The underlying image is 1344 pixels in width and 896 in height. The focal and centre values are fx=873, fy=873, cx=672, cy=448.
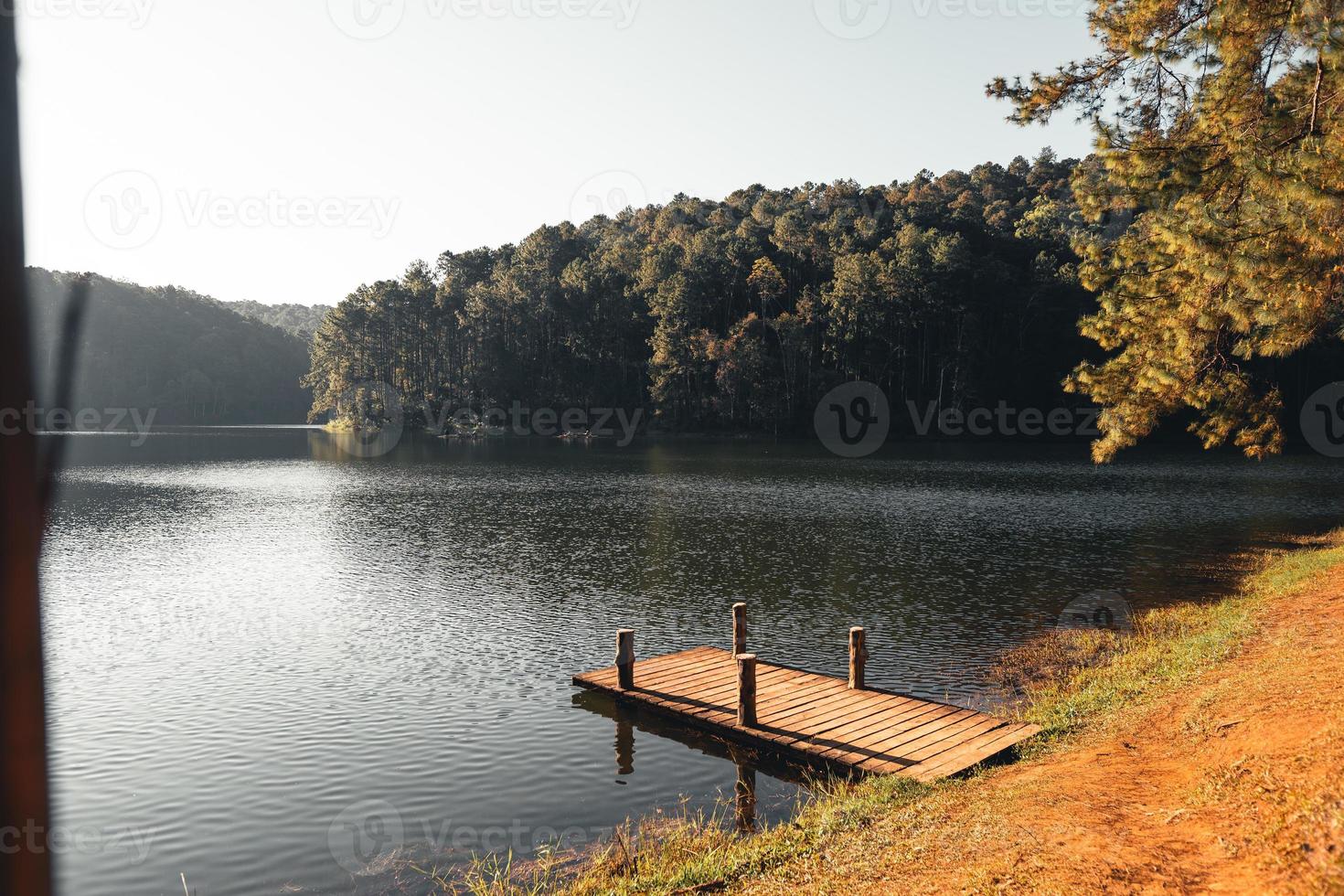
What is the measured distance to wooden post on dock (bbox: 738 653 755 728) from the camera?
601 inches

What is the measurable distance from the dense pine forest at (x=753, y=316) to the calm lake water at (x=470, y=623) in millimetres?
51806

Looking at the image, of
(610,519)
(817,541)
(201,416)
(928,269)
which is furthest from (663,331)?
(201,416)

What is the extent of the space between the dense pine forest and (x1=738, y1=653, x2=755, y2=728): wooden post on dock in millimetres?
94913

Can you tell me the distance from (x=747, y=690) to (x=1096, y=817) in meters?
6.67

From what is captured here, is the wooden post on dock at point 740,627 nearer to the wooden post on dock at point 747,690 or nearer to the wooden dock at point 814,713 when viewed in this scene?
the wooden dock at point 814,713

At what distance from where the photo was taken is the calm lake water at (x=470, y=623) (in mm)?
13133

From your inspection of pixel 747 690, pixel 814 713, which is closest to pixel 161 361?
pixel 747 690

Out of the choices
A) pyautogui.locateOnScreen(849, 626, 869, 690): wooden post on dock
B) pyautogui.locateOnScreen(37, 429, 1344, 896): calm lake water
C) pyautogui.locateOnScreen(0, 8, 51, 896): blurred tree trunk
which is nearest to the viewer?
pyautogui.locateOnScreen(0, 8, 51, 896): blurred tree trunk

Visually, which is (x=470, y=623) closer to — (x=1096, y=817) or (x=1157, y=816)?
(x=1096, y=817)

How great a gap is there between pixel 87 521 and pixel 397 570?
22615 millimetres

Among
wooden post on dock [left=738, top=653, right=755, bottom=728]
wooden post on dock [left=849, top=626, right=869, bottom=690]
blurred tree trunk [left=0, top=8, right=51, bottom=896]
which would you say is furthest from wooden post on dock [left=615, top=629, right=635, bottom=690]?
blurred tree trunk [left=0, top=8, right=51, bottom=896]

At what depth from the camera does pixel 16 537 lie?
11.4 ft

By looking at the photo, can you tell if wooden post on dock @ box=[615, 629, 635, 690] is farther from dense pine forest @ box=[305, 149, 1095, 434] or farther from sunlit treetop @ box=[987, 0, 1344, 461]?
dense pine forest @ box=[305, 149, 1095, 434]

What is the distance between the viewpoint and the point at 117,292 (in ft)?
613
